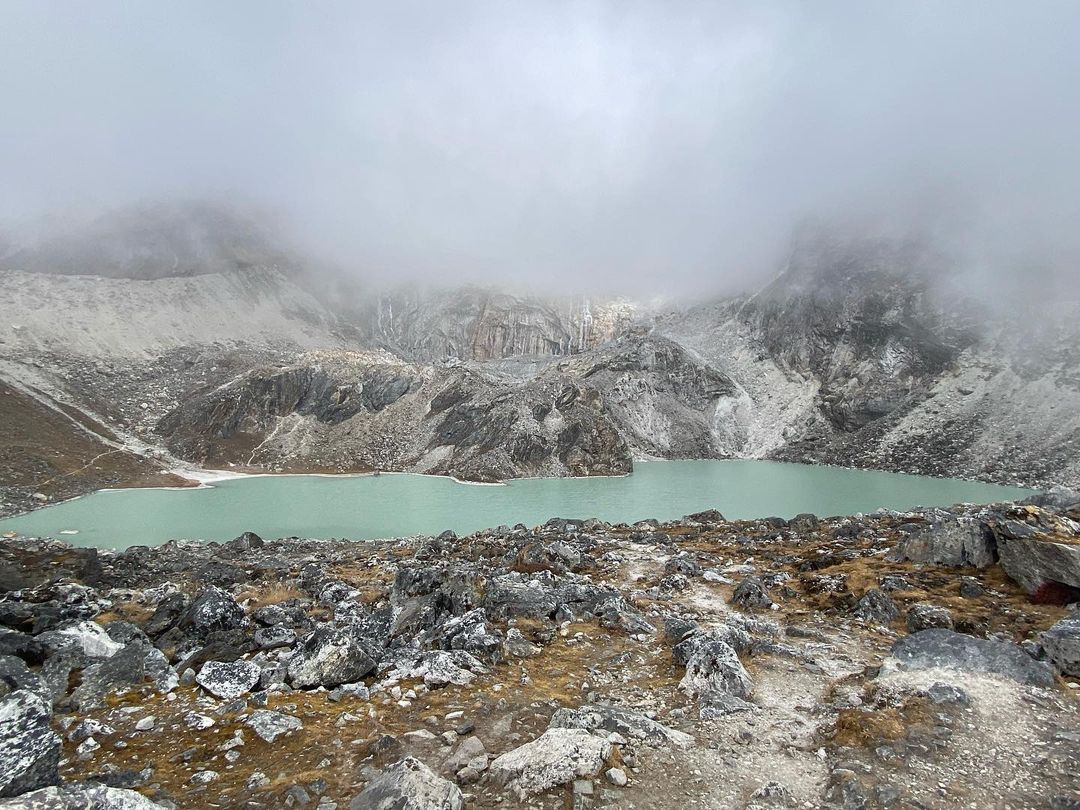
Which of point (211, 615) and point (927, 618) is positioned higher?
point (927, 618)

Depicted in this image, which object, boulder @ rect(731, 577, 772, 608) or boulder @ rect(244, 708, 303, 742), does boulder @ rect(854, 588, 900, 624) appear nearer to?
boulder @ rect(731, 577, 772, 608)

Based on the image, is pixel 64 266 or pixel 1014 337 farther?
pixel 64 266

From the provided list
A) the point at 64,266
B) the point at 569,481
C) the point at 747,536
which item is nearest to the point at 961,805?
the point at 747,536

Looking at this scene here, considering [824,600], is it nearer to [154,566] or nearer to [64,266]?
[154,566]

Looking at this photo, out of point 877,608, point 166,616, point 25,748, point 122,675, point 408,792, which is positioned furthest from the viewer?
point 166,616

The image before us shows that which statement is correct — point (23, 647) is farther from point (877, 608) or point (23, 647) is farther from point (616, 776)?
point (877, 608)

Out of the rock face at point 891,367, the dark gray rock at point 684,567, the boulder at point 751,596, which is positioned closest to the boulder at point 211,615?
the boulder at point 751,596

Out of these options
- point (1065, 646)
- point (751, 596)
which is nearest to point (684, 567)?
point (751, 596)
